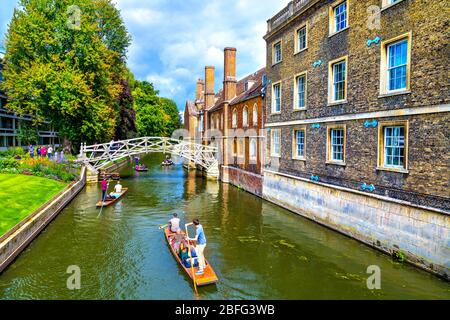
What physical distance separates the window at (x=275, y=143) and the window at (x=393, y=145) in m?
8.59

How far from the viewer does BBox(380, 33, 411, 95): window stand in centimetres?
1084

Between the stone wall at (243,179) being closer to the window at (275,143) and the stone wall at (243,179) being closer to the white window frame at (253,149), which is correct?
the white window frame at (253,149)

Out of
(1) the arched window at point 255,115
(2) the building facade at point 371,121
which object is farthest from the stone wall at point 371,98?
(1) the arched window at point 255,115

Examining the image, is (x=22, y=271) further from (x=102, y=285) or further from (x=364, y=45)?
(x=364, y=45)

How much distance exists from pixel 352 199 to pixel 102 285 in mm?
9630

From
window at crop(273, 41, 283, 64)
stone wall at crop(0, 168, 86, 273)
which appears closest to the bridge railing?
stone wall at crop(0, 168, 86, 273)

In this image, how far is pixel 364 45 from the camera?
41.9 ft

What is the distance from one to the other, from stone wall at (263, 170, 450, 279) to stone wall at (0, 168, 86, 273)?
487 inches

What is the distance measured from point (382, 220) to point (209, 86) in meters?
28.7

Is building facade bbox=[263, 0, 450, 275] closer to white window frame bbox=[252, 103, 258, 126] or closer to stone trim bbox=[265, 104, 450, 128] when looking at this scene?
stone trim bbox=[265, 104, 450, 128]

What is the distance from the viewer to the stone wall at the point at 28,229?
1056 cm

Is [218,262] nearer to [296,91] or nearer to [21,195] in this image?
[296,91]

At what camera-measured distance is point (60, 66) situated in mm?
27438

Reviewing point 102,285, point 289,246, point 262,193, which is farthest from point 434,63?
point 262,193
